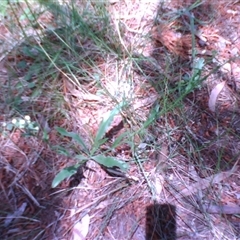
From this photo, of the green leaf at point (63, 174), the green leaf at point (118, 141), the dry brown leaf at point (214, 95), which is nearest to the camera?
the green leaf at point (63, 174)

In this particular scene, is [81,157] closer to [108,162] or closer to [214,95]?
[108,162]

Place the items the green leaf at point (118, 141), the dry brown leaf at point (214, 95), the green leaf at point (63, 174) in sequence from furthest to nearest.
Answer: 1. the dry brown leaf at point (214, 95)
2. the green leaf at point (118, 141)
3. the green leaf at point (63, 174)

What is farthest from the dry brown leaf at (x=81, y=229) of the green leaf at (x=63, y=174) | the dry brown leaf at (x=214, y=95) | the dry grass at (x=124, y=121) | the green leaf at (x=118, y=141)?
the dry brown leaf at (x=214, y=95)

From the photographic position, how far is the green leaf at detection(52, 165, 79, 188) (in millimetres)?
1084

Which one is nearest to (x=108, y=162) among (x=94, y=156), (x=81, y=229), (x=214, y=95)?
(x=94, y=156)

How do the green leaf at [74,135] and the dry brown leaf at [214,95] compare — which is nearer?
the green leaf at [74,135]

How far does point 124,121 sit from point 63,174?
341mm

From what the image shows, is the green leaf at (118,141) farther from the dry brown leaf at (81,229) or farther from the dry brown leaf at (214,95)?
the dry brown leaf at (214,95)

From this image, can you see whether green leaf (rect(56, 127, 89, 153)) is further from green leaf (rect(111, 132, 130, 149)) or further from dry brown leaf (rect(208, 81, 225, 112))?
dry brown leaf (rect(208, 81, 225, 112))

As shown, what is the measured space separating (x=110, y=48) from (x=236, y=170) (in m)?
0.73

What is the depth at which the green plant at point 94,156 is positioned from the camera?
1102 mm

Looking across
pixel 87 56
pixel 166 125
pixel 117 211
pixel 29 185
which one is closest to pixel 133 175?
pixel 117 211

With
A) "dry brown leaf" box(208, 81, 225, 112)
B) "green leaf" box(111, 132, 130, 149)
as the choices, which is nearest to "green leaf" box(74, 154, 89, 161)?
"green leaf" box(111, 132, 130, 149)

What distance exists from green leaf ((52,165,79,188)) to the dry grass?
8 centimetres
